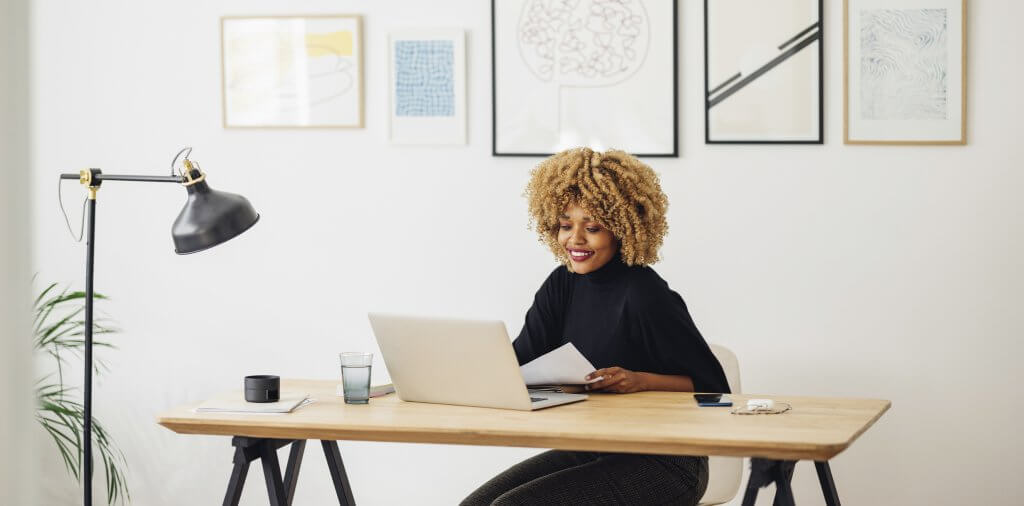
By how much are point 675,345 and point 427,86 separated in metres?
1.36

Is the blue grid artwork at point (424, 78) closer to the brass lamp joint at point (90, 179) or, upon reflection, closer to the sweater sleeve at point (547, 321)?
the sweater sleeve at point (547, 321)

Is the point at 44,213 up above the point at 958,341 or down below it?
above

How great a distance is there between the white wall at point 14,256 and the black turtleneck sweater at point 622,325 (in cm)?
185

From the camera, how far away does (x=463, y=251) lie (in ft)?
10.1

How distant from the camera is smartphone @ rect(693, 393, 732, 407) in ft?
6.11

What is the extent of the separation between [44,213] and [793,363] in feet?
8.09

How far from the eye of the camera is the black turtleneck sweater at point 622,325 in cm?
209

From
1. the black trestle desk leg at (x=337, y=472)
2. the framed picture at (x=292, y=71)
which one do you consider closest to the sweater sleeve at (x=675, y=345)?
the black trestle desk leg at (x=337, y=472)

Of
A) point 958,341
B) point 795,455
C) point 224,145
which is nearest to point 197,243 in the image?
point 795,455

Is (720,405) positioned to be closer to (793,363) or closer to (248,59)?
(793,363)

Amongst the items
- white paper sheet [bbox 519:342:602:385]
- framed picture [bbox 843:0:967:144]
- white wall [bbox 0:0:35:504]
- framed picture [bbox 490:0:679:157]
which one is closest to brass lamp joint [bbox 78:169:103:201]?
white paper sheet [bbox 519:342:602:385]

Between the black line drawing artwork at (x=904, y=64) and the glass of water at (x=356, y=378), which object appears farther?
the black line drawing artwork at (x=904, y=64)

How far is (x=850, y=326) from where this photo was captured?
290 centimetres

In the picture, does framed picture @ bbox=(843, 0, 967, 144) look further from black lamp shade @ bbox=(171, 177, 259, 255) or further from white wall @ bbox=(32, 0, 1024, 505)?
black lamp shade @ bbox=(171, 177, 259, 255)
